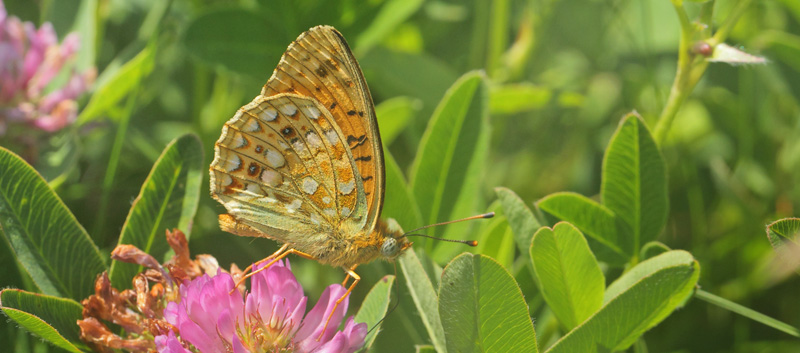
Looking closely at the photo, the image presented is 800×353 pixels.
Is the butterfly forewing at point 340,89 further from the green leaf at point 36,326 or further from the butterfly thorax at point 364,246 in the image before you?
the green leaf at point 36,326

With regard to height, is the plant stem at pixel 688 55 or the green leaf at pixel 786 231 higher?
the plant stem at pixel 688 55

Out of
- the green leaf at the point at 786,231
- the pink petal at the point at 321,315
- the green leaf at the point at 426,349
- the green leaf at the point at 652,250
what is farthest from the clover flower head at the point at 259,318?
the green leaf at the point at 786,231

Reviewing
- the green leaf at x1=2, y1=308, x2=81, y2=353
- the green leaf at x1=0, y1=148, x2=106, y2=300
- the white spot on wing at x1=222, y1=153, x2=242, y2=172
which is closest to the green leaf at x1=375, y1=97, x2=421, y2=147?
the white spot on wing at x1=222, y1=153, x2=242, y2=172

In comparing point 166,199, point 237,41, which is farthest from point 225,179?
point 237,41

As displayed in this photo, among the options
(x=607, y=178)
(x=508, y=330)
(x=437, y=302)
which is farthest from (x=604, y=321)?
(x=607, y=178)

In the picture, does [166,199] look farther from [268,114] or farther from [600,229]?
[600,229]
